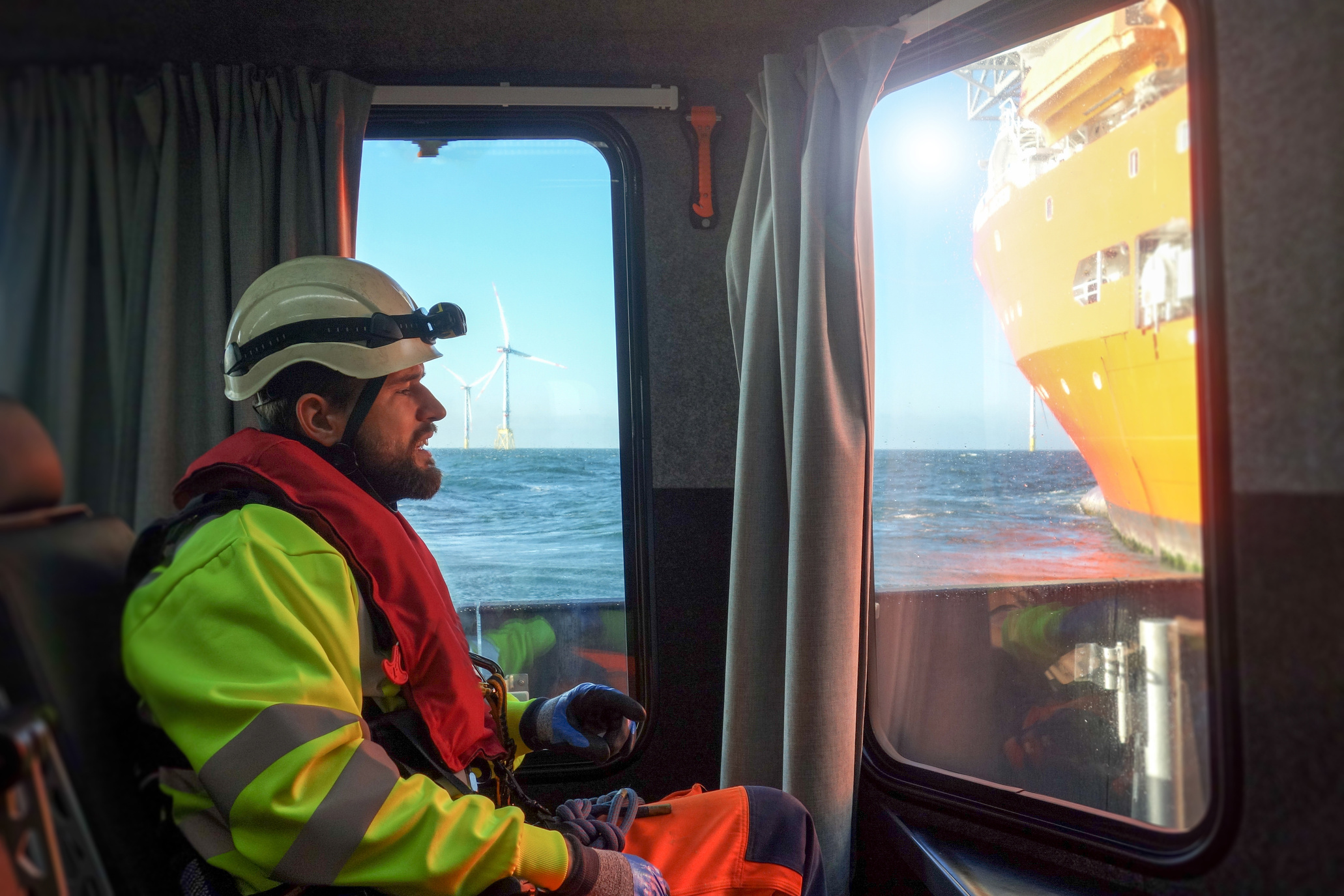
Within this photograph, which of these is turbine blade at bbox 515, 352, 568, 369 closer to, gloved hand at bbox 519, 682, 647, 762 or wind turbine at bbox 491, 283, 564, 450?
wind turbine at bbox 491, 283, 564, 450

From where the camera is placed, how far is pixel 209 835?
3.15ft

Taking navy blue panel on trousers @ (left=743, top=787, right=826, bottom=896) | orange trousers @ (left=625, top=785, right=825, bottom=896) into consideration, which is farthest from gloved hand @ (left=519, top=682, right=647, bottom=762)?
navy blue panel on trousers @ (left=743, top=787, right=826, bottom=896)

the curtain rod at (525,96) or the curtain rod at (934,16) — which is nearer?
the curtain rod at (934,16)

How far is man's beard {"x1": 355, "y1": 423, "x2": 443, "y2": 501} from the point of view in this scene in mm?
1333

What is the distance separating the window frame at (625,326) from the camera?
7.37 ft

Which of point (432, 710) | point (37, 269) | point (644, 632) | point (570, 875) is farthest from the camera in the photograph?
point (644, 632)

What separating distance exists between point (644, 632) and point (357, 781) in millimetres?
1401

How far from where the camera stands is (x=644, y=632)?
7.62 ft

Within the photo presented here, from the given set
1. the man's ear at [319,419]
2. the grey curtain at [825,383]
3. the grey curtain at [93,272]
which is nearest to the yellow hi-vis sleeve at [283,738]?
the grey curtain at [93,272]

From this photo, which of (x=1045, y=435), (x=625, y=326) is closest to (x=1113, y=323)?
(x=1045, y=435)

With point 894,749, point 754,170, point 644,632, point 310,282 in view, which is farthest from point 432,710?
point 754,170

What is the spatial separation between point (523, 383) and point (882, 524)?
1.12 meters

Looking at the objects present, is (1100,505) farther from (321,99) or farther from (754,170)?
(321,99)

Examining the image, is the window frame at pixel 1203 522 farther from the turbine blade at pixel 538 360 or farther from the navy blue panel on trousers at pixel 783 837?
the turbine blade at pixel 538 360
